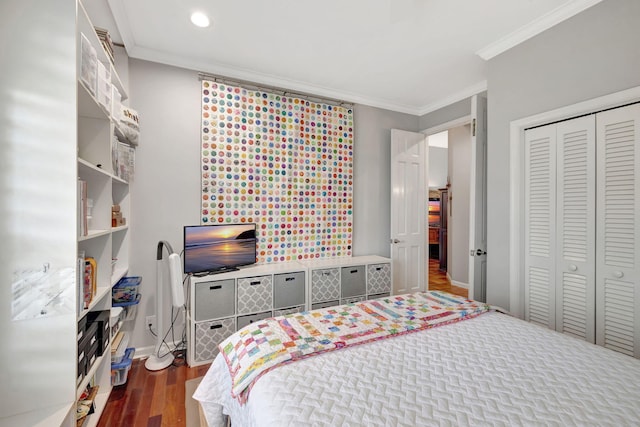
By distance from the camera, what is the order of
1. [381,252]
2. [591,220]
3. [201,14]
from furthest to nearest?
1. [381,252]
2. [201,14]
3. [591,220]

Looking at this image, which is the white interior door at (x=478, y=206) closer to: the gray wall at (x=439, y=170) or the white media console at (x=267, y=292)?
the white media console at (x=267, y=292)

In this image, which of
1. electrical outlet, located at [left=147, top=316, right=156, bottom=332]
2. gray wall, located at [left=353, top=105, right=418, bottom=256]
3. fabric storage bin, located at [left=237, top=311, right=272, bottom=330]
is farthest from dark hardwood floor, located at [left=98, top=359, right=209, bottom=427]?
gray wall, located at [left=353, top=105, right=418, bottom=256]

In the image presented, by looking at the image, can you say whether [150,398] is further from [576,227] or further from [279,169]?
[576,227]

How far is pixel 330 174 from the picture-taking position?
3.31 meters

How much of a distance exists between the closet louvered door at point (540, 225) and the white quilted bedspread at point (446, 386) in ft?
2.52

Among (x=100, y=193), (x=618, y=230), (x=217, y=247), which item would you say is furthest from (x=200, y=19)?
(x=618, y=230)

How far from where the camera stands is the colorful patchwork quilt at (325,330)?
1248 mm

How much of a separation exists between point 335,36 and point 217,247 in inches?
77.9

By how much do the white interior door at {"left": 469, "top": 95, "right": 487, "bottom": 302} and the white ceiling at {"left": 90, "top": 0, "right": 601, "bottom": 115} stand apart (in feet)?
1.72

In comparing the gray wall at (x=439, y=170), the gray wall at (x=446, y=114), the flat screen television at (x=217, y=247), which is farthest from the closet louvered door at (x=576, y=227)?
the gray wall at (x=439, y=170)

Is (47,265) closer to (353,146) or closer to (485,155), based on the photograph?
(353,146)

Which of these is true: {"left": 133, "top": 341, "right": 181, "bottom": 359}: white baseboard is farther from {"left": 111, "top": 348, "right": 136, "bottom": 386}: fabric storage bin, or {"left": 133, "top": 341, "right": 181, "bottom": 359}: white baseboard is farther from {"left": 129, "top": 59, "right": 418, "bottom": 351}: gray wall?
{"left": 111, "top": 348, "right": 136, "bottom": 386}: fabric storage bin

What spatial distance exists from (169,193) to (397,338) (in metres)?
2.20

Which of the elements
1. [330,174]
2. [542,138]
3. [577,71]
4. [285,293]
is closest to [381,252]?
[330,174]
